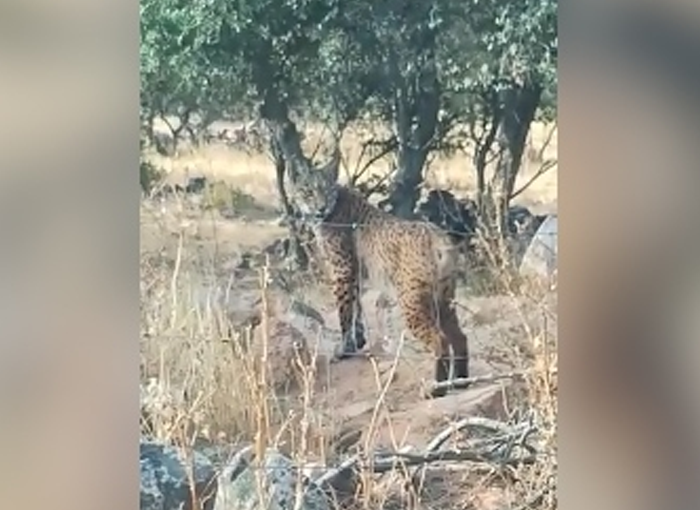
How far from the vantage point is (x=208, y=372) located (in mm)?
1196

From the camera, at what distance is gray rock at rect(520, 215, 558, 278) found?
1184 millimetres

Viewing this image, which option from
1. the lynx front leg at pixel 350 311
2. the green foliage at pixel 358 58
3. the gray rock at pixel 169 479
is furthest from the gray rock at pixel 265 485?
the green foliage at pixel 358 58

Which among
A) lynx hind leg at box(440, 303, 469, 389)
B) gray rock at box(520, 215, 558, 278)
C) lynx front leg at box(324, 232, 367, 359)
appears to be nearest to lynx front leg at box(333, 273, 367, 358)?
lynx front leg at box(324, 232, 367, 359)

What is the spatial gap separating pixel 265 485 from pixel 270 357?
0.18 metres

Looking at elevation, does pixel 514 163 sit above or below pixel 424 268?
above

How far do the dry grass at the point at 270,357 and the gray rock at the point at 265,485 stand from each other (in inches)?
0.9

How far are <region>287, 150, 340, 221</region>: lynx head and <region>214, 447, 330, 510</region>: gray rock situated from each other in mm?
335

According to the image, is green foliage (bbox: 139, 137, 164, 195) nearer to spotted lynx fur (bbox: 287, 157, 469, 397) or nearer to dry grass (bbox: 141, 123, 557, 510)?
dry grass (bbox: 141, 123, 557, 510)

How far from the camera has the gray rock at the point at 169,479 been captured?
1.21m

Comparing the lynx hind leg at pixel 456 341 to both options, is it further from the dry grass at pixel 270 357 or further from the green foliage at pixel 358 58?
the green foliage at pixel 358 58

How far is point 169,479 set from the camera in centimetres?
121
